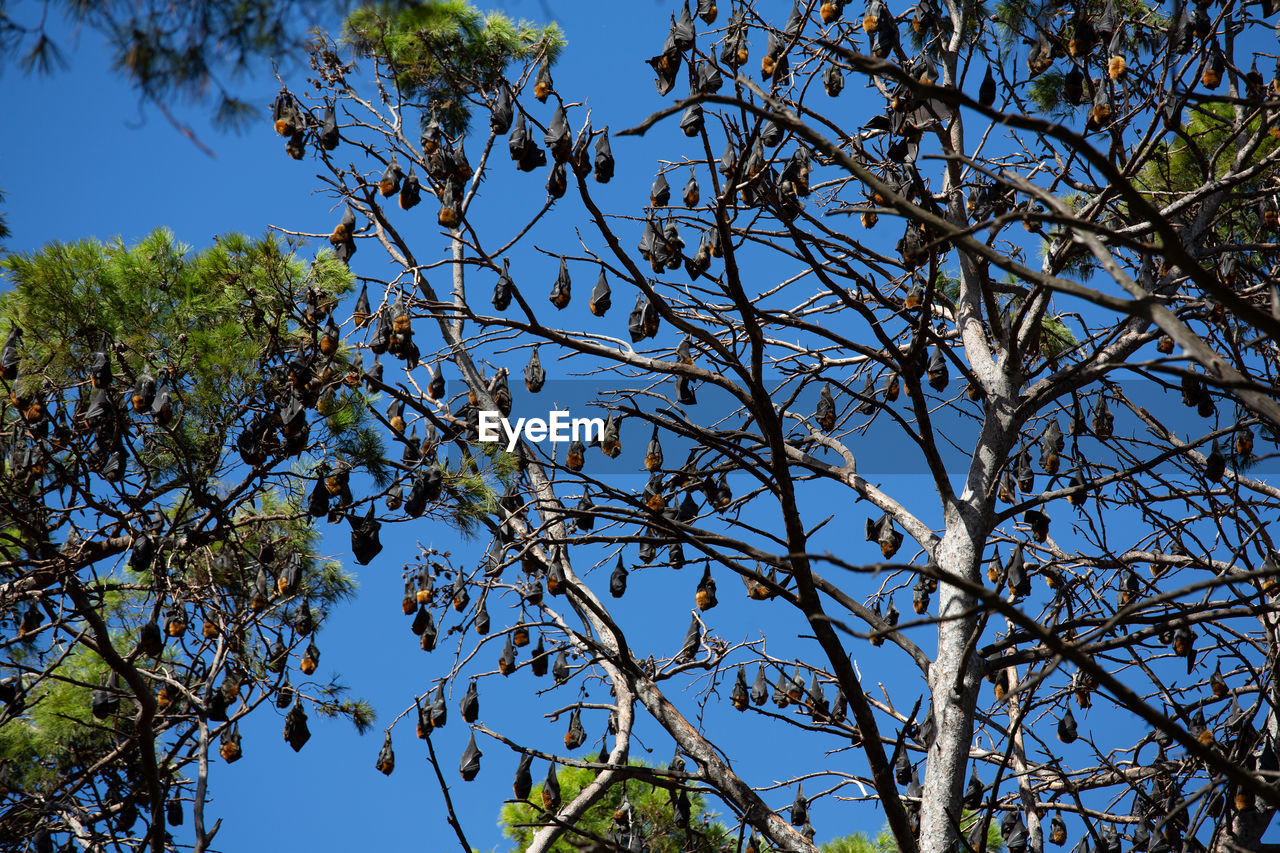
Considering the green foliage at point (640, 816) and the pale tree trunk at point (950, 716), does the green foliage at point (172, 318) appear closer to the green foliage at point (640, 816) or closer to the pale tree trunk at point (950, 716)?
the green foliage at point (640, 816)

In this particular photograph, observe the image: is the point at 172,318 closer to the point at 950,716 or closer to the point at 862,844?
the point at 950,716

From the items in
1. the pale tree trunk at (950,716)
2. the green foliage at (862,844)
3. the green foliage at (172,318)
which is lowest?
the pale tree trunk at (950,716)

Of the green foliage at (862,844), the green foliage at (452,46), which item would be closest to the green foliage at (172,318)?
the green foliage at (452,46)

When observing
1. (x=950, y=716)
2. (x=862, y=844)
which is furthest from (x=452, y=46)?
(x=862, y=844)


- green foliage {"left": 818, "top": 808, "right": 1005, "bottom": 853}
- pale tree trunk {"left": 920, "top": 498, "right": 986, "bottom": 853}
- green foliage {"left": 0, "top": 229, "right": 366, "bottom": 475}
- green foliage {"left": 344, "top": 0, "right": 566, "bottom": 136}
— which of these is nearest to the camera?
pale tree trunk {"left": 920, "top": 498, "right": 986, "bottom": 853}

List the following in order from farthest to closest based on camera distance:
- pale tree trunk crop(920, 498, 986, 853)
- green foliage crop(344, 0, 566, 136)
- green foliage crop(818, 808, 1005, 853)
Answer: green foliage crop(818, 808, 1005, 853), green foliage crop(344, 0, 566, 136), pale tree trunk crop(920, 498, 986, 853)

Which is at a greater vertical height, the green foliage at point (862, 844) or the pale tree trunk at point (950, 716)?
the green foliage at point (862, 844)

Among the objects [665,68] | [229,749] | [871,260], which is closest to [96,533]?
[229,749]

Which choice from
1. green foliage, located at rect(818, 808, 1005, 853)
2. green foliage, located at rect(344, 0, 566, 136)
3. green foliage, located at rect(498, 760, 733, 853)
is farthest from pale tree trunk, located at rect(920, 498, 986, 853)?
green foliage, located at rect(344, 0, 566, 136)

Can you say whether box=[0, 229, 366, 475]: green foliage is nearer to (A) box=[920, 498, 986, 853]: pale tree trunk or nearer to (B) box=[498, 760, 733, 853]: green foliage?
(B) box=[498, 760, 733, 853]: green foliage

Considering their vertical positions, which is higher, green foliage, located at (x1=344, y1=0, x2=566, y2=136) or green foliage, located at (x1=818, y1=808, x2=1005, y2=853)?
green foliage, located at (x1=344, y1=0, x2=566, y2=136)

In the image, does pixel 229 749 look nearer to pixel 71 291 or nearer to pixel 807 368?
pixel 71 291

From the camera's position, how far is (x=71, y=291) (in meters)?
7.18

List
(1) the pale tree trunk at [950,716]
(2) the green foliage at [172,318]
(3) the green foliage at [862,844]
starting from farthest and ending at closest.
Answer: (3) the green foliage at [862,844], (2) the green foliage at [172,318], (1) the pale tree trunk at [950,716]
